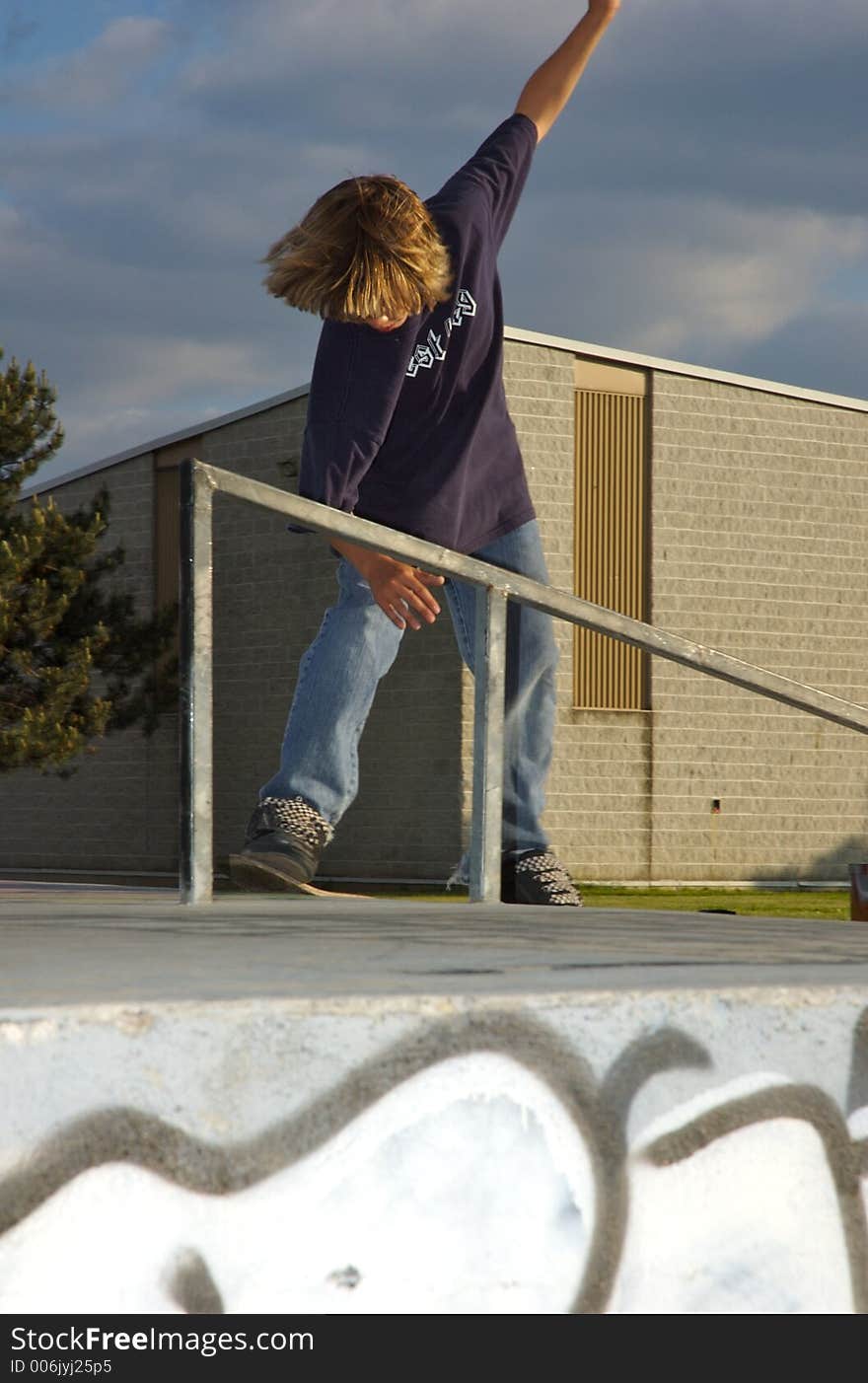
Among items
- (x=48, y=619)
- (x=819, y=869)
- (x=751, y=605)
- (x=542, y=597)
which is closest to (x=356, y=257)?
(x=542, y=597)

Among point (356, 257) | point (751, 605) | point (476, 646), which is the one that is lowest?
point (476, 646)

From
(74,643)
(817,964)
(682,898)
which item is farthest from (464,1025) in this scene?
(74,643)

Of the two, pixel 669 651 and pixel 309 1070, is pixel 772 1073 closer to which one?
pixel 309 1070

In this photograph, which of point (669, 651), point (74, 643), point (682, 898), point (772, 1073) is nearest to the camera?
point (772, 1073)

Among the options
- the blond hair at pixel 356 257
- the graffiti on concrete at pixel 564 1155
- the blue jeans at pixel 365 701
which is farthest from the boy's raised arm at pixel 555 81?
the graffiti on concrete at pixel 564 1155

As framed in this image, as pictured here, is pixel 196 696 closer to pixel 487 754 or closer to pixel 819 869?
pixel 487 754

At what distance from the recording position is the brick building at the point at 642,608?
22.6m

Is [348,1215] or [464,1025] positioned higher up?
[464,1025]

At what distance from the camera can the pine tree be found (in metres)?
21.1

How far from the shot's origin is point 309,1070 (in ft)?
4.88

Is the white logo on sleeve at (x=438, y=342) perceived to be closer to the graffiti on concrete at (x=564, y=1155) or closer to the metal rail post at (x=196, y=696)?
the metal rail post at (x=196, y=696)

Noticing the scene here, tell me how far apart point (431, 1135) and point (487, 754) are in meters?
2.09

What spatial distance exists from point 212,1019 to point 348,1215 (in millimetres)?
224

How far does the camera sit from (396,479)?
3.80 meters
